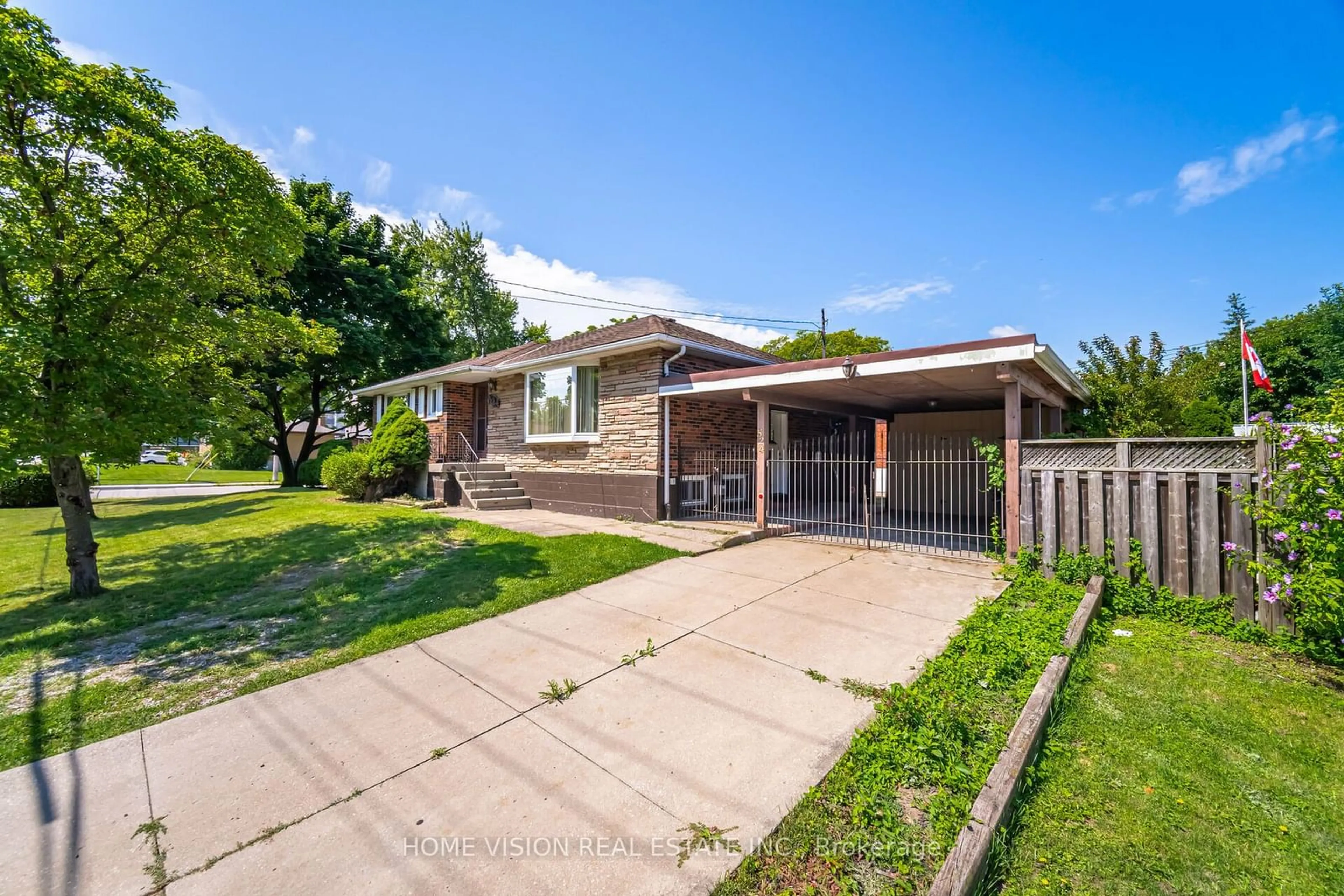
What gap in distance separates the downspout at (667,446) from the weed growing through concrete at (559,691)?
20.2ft

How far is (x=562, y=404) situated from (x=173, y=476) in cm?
3146

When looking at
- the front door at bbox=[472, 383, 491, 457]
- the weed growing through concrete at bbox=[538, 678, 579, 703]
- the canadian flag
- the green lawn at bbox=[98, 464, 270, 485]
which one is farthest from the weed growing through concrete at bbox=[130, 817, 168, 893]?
the green lawn at bbox=[98, 464, 270, 485]

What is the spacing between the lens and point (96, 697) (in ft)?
11.1

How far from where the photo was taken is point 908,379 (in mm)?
7410

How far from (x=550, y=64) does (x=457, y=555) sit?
27.9ft

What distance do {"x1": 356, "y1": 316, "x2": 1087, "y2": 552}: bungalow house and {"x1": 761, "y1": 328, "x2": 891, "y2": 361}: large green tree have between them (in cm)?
2092

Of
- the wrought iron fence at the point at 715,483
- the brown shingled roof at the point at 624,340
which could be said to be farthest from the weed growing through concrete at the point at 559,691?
the brown shingled roof at the point at 624,340

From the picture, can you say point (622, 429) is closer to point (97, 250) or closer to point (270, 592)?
point (270, 592)

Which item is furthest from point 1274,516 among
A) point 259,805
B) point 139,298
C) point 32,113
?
point 32,113

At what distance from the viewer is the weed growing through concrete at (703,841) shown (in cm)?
203

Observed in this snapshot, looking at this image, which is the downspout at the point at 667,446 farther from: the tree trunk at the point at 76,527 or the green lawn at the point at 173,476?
the green lawn at the point at 173,476

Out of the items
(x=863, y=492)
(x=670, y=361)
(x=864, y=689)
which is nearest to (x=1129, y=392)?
(x=863, y=492)

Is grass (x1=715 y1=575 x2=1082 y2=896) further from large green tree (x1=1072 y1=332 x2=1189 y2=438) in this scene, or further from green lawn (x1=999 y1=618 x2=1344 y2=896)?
large green tree (x1=1072 y1=332 x2=1189 y2=438)

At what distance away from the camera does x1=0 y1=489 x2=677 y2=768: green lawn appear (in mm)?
3438
